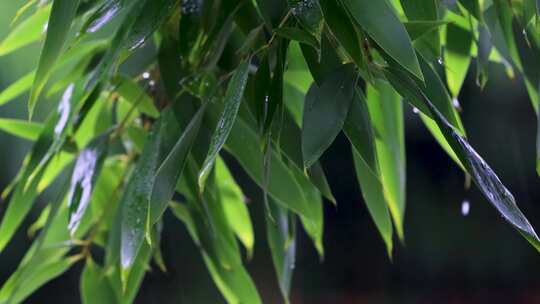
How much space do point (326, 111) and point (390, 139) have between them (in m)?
0.35

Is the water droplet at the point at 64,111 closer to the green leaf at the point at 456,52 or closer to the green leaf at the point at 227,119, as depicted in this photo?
the green leaf at the point at 227,119

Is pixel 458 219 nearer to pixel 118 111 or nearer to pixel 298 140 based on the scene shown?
pixel 118 111

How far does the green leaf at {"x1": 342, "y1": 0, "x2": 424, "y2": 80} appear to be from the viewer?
56 cm

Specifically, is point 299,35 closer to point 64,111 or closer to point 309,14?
point 309,14

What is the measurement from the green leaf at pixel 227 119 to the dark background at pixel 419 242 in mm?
1157

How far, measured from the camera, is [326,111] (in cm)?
62

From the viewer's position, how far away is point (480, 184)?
570mm

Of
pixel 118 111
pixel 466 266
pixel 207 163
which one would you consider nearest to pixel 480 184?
pixel 207 163

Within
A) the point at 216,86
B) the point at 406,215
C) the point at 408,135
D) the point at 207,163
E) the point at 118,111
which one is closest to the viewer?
the point at 207,163

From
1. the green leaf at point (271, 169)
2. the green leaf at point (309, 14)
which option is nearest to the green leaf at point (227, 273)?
the green leaf at point (271, 169)

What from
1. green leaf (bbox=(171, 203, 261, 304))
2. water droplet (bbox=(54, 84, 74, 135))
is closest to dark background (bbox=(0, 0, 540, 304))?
green leaf (bbox=(171, 203, 261, 304))

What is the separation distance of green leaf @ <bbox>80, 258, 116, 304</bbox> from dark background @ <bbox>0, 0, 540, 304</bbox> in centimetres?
82

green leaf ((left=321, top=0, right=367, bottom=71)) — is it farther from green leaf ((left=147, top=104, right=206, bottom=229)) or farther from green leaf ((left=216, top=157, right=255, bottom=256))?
green leaf ((left=216, top=157, right=255, bottom=256))

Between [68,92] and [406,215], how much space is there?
1433mm
